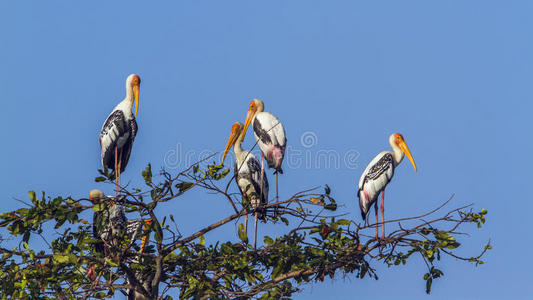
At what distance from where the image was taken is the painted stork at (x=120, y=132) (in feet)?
34.8

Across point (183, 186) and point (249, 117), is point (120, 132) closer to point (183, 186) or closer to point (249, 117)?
point (249, 117)

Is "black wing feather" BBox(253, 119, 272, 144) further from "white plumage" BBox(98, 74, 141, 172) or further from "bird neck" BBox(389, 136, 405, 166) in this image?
"bird neck" BBox(389, 136, 405, 166)

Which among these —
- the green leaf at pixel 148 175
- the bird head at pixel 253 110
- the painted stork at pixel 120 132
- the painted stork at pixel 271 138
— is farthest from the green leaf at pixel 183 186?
the bird head at pixel 253 110

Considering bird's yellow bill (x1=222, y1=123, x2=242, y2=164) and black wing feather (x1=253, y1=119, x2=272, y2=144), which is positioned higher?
bird's yellow bill (x1=222, y1=123, x2=242, y2=164)

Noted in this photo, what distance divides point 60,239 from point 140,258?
757mm

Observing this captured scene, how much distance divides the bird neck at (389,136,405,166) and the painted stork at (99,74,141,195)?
3369mm

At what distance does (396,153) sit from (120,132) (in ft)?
11.8

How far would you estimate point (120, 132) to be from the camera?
34.8 ft

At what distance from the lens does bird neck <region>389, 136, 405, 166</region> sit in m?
11.1

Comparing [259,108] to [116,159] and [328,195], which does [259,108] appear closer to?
[116,159]

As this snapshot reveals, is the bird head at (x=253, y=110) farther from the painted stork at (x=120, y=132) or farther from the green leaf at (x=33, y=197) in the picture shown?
the green leaf at (x=33, y=197)

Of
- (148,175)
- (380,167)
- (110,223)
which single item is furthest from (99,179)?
(380,167)

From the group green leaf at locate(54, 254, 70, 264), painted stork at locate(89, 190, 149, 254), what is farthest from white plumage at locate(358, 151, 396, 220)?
green leaf at locate(54, 254, 70, 264)

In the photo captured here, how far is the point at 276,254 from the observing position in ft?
26.0
